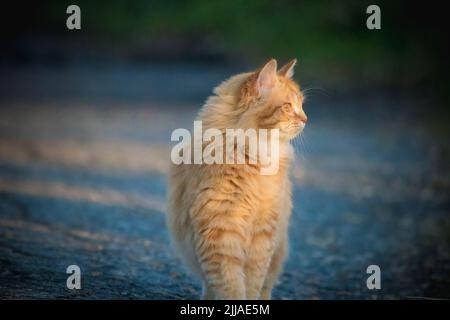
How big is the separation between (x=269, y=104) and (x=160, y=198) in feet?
12.9

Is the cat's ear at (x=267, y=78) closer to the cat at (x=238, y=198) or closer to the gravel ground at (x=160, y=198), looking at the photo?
the cat at (x=238, y=198)

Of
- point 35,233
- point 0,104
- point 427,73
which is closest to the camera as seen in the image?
point 35,233

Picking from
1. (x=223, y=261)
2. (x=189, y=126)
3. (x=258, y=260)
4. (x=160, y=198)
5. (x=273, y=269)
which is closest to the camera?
(x=223, y=261)

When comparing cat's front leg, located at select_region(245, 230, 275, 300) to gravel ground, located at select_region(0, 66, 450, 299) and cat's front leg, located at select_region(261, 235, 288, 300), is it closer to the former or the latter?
cat's front leg, located at select_region(261, 235, 288, 300)

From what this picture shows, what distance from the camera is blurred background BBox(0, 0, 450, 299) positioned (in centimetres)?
554

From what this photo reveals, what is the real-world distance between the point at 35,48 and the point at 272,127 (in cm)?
1491

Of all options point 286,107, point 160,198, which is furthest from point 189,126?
point 286,107

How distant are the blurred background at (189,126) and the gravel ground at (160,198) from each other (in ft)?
0.08

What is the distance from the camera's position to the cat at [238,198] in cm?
403

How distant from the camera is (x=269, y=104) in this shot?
13.6 feet

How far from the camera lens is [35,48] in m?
18.0

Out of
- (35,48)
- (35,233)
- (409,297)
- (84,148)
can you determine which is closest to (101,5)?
(35,48)

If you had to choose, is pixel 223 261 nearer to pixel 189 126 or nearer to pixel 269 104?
pixel 269 104
